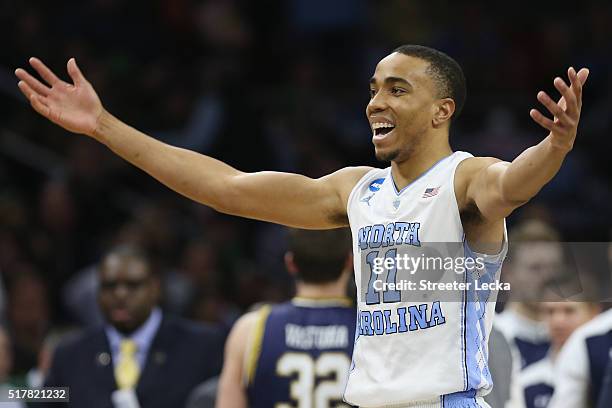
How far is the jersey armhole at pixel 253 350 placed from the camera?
20.4ft

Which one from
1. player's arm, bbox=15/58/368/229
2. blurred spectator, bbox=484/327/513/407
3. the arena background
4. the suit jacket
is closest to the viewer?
player's arm, bbox=15/58/368/229

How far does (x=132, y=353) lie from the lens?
286 inches

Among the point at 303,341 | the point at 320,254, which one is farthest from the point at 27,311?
the point at 320,254

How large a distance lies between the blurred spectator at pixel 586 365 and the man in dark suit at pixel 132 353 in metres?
1.98

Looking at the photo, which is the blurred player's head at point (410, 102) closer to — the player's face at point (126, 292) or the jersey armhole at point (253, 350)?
the jersey armhole at point (253, 350)

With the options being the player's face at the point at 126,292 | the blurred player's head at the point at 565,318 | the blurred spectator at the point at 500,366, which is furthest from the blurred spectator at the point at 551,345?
the player's face at the point at 126,292

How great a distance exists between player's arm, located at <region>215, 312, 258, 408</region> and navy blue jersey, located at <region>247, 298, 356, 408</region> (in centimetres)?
5

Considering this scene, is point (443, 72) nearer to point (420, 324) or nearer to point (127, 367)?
point (420, 324)

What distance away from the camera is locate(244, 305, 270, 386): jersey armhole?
6.23 m

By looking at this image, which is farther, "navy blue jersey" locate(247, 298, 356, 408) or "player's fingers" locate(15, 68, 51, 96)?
"navy blue jersey" locate(247, 298, 356, 408)

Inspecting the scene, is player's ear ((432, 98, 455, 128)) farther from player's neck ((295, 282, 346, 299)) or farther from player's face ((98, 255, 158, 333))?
player's face ((98, 255, 158, 333))

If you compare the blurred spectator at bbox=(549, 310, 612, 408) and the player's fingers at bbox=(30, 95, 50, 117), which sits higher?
the player's fingers at bbox=(30, 95, 50, 117)

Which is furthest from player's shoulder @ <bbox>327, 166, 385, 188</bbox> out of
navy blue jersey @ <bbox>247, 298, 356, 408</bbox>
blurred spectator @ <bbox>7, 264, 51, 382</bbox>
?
blurred spectator @ <bbox>7, 264, 51, 382</bbox>

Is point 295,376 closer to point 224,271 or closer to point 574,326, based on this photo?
point 574,326
